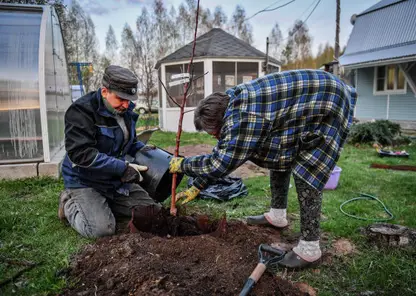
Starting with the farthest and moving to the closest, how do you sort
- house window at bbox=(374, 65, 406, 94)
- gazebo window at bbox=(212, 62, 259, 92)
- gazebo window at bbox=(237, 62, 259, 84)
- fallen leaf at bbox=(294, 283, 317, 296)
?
gazebo window at bbox=(237, 62, 259, 84) < gazebo window at bbox=(212, 62, 259, 92) < house window at bbox=(374, 65, 406, 94) < fallen leaf at bbox=(294, 283, 317, 296)

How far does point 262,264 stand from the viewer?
185 cm

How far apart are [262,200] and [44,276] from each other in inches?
94.0

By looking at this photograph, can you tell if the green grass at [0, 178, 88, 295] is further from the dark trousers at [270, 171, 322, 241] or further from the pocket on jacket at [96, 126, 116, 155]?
the dark trousers at [270, 171, 322, 241]

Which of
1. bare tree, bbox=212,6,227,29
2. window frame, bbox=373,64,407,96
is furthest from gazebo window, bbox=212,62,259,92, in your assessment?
bare tree, bbox=212,6,227,29

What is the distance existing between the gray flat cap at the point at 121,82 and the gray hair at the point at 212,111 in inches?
30.3

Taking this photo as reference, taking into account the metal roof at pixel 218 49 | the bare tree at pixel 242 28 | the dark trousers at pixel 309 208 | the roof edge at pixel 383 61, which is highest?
the bare tree at pixel 242 28

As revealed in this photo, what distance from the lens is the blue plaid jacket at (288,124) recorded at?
191 centimetres

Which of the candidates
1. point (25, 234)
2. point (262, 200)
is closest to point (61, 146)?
point (25, 234)

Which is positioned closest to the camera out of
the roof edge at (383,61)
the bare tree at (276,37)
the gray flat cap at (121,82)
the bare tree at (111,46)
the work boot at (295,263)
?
the work boot at (295,263)

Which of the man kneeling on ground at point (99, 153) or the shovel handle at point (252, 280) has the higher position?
the man kneeling on ground at point (99, 153)

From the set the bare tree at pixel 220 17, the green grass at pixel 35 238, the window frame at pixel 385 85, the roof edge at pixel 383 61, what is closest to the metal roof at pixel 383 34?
the roof edge at pixel 383 61

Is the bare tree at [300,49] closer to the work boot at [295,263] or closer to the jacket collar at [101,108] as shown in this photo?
the jacket collar at [101,108]

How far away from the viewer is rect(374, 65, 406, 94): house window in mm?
10758

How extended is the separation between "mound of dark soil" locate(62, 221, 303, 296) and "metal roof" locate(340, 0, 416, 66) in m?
9.85
